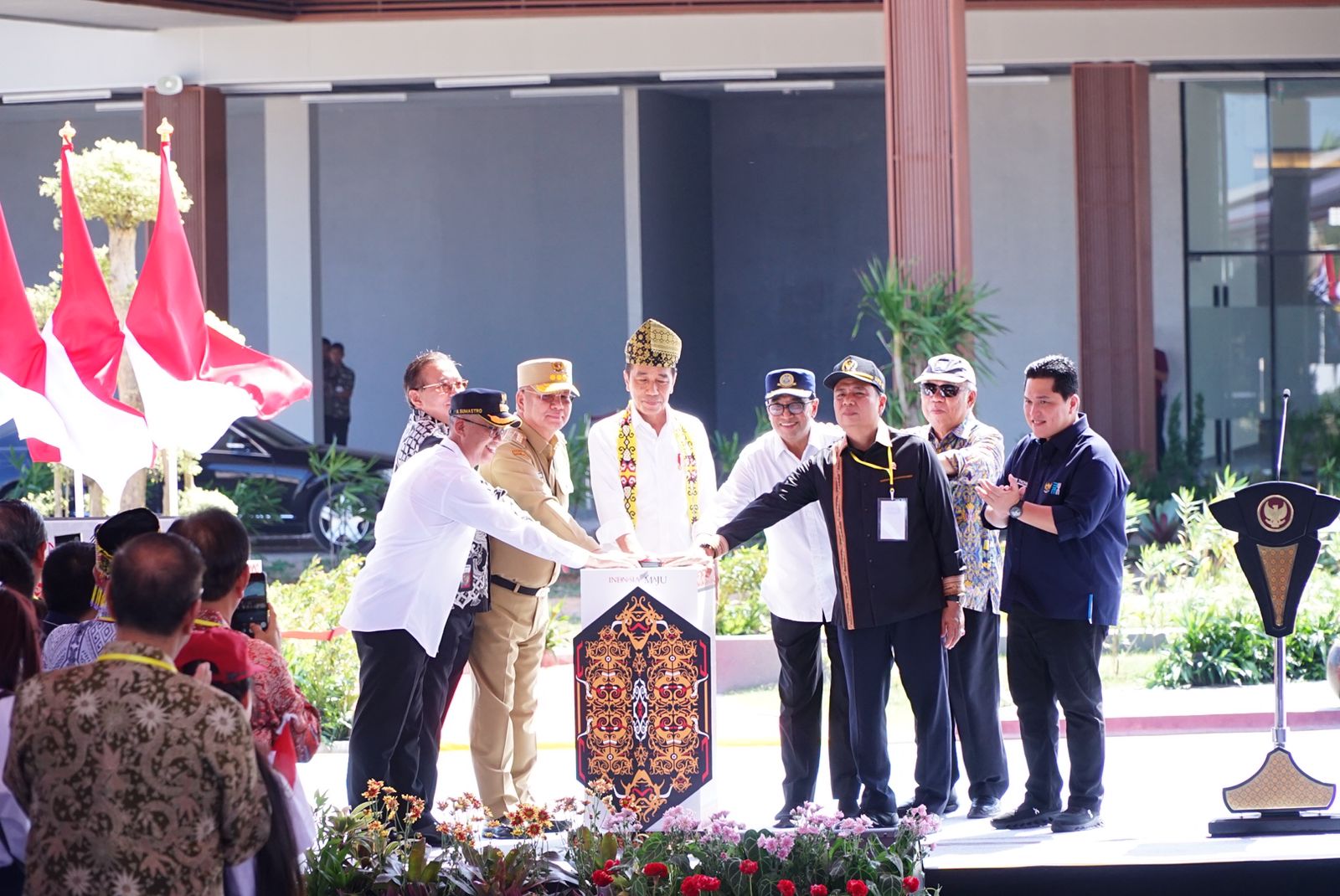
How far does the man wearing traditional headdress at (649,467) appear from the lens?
6270 mm

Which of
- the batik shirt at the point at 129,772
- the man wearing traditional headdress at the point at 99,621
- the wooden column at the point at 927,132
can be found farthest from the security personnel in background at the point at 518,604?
the wooden column at the point at 927,132

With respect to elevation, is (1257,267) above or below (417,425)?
above

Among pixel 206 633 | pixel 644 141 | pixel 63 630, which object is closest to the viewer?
pixel 206 633

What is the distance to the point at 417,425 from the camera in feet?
20.5

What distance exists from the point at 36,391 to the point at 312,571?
3.22 m

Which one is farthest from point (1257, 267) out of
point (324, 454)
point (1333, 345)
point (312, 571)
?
point (312, 571)

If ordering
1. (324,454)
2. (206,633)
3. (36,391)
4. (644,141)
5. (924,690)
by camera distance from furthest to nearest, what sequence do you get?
(644,141) → (324,454) → (36,391) → (924,690) → (206,633)

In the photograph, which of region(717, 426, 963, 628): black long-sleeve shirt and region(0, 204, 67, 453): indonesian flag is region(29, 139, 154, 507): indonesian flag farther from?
region(717, 426, 963, 628): black long-sleeve shirt

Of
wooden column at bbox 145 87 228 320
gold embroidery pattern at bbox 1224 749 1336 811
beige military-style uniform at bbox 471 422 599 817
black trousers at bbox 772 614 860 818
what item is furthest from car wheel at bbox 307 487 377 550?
gold embroidery pattern at bbox 1224 749 1336 811

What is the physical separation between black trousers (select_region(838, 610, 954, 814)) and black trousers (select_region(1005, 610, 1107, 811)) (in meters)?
0.28

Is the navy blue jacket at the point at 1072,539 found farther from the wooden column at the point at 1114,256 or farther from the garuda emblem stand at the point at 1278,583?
the wooden column at the point at 1114,256

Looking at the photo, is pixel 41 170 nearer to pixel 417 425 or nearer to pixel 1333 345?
pixel 1333 345

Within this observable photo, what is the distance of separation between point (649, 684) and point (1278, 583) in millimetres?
2177

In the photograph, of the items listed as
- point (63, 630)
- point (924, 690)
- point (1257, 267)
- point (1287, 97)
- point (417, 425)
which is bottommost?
point (924, 690)
